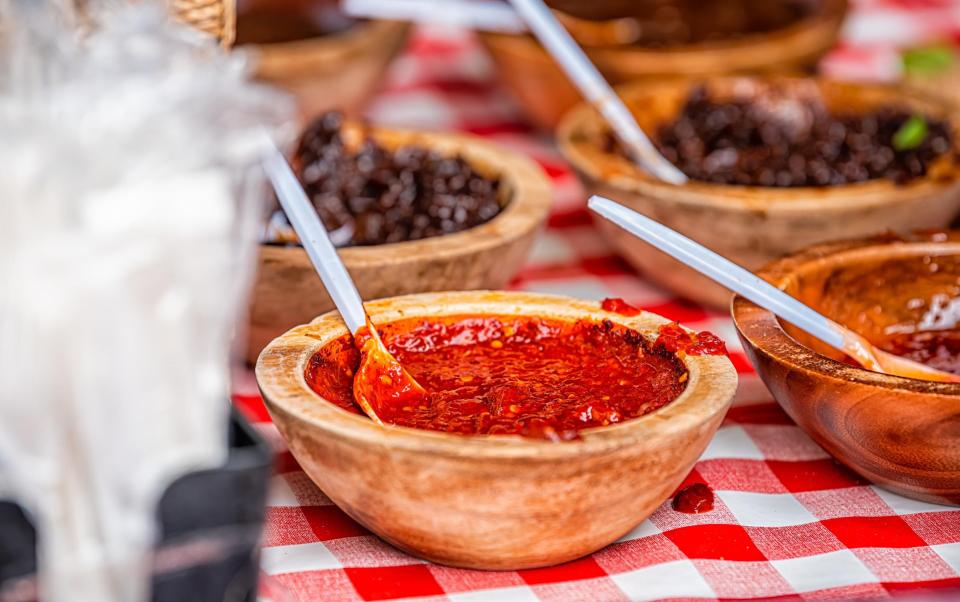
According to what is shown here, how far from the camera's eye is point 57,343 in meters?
0.81

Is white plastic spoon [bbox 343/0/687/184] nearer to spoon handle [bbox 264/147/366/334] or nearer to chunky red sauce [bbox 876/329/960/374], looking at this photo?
chunky red sauce [bbox 876/329/960/374]

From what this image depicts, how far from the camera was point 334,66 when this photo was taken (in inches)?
93.4

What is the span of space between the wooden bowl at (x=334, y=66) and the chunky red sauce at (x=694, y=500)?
124 cm

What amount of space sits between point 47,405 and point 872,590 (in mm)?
793

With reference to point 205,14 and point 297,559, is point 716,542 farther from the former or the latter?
point 205,14

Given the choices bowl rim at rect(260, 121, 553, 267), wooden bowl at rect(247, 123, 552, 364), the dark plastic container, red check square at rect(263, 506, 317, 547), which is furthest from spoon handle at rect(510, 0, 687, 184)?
the dark plastic container

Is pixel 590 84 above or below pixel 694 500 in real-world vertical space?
above

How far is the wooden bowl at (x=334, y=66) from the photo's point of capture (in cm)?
233

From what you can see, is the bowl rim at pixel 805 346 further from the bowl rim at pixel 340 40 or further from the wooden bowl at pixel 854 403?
the bowl rim at pixel 340 40

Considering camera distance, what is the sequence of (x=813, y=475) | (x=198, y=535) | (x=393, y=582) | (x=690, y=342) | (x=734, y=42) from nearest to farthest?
(x=198, y=535) → (x=393, y=582) → (x=690, y=342) → (x=813, y=475) → (x=734, y=42)

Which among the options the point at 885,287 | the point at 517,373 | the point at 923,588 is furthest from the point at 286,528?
the point at 885,287

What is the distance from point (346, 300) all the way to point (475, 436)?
30cm

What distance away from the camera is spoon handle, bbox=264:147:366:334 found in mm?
1316

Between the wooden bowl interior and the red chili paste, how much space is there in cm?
30
